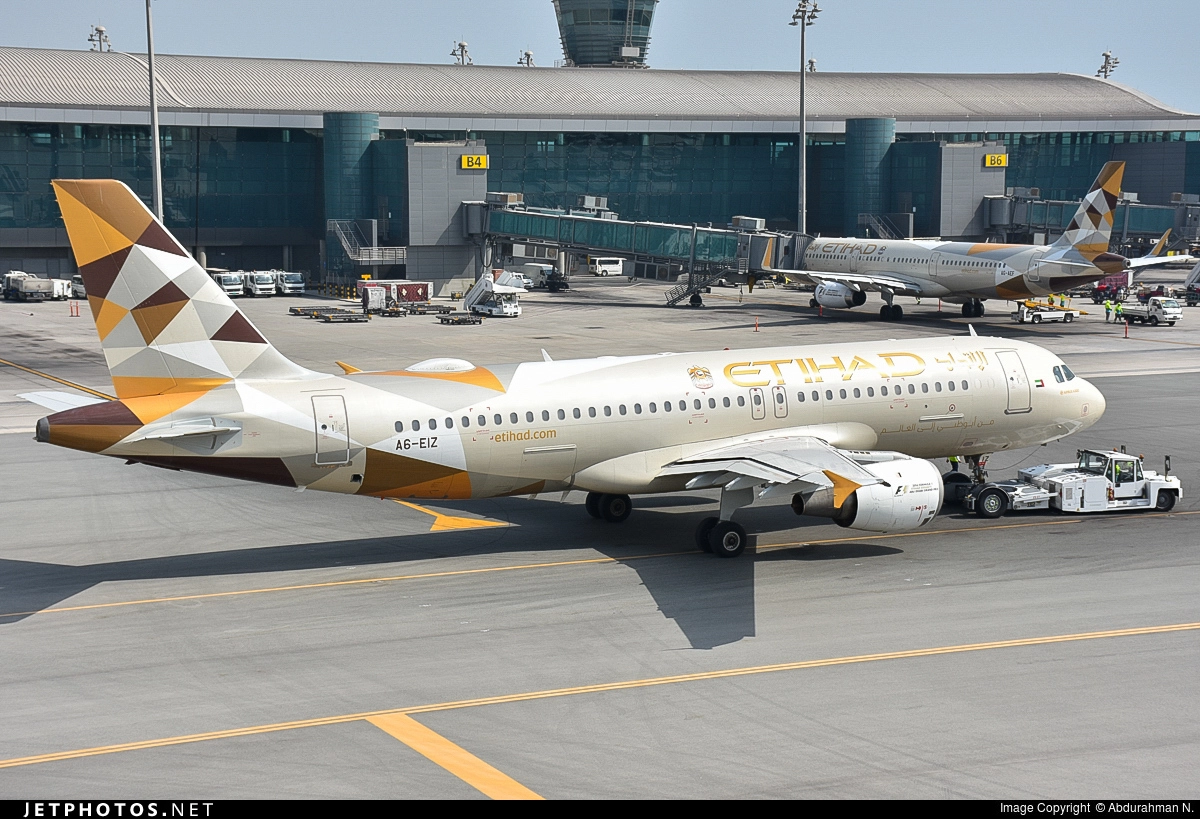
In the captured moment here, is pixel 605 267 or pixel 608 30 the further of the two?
pixel 608 30

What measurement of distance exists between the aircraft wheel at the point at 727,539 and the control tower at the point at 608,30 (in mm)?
148635

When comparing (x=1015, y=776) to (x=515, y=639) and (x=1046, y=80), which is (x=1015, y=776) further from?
(x=1046, y=80)

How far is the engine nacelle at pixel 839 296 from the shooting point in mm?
91812

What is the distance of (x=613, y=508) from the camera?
3525 centimetres

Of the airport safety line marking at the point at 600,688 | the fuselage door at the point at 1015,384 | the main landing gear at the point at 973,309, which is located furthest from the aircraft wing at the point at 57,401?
the main landing gear at the point at 973,309

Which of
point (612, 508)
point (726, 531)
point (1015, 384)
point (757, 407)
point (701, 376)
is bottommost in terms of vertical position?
point (612, 508)

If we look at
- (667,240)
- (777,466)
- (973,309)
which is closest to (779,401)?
(777,466)

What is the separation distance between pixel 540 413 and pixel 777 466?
238 inches

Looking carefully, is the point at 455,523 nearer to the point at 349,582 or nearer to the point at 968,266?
the point at 349,582

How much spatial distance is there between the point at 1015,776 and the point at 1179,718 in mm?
4089

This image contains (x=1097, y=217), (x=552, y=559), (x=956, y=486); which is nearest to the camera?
(x=552, y=559)

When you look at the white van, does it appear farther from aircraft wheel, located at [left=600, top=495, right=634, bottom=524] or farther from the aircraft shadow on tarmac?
aircraft wheel, located at [left=600, top=495, right=634, bottom=524]

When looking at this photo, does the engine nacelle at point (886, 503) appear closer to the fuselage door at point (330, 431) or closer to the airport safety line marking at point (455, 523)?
the airport safety line marking at point (455, 523)

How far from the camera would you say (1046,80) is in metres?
159
